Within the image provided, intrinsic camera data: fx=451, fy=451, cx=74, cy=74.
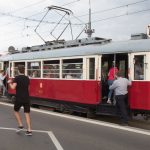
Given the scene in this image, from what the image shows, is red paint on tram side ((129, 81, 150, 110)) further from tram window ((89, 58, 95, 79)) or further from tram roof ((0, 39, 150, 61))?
tram window ((89, 58, 95, 79))

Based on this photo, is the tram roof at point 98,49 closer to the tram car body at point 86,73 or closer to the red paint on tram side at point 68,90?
the tram car body at point 86,73

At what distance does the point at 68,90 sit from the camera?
18.1 meters

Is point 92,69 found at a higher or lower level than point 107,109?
higher

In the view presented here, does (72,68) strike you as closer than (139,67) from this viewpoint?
No

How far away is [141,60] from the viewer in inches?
591

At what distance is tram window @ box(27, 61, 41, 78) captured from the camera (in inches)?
817

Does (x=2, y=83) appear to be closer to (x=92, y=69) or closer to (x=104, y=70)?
(x=92, y=69)

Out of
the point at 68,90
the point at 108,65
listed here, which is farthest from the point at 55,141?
the point at 68,90

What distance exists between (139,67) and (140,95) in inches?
39.4

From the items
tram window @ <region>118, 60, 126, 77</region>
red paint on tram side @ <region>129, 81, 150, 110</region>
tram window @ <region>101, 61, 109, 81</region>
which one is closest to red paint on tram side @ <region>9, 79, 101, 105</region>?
tram window @ <region>101, 61, 109, 81</region>

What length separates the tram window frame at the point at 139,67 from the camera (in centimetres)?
1488

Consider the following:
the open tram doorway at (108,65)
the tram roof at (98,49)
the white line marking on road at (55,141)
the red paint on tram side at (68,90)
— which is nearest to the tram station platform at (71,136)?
the white line marking on road at (55,141)

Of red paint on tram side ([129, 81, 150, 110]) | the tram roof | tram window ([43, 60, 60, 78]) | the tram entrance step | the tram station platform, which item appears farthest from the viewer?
tram window ([43, 60, 60, 78])

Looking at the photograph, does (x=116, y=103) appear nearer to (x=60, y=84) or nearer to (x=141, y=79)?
(x=141, y=79)
